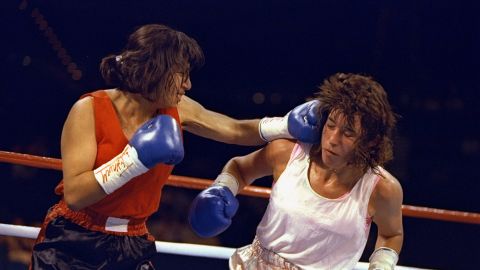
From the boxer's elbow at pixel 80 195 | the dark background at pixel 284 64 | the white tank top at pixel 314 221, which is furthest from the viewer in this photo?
the dark background at pixel 284 64

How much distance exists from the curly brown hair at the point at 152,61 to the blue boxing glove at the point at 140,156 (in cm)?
10

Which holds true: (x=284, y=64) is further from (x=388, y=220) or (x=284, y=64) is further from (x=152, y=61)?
(x=152, y=61)

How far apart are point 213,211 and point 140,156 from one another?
294mm

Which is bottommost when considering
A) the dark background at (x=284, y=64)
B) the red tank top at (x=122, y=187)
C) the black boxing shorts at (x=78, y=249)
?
the dark background at (x=284, y=64)

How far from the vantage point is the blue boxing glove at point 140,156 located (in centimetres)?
131

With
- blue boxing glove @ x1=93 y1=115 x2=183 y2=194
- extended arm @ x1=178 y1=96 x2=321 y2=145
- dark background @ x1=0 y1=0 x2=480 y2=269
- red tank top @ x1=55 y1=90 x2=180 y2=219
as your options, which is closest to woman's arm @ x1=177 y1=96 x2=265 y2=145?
extended arm @ x1=178 y1=96 x2=321 y2=145

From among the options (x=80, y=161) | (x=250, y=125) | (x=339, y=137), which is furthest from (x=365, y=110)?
(x=80, y=161)

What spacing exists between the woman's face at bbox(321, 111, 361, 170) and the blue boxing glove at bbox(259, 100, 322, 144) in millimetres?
55

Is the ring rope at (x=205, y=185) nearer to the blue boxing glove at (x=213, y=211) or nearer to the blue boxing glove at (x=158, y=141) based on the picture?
the blue boxing glove at (x=213, y=211)

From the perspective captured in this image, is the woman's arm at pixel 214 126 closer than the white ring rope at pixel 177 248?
Yes

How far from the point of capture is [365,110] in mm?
1382

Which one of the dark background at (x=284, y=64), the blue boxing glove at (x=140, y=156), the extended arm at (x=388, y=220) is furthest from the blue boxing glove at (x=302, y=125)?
the dark background at (x=284, y=64)

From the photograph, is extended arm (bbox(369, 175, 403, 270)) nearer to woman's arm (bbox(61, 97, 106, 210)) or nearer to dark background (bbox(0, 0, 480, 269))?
woman's arm (bbox(61, 97, 106, 210))

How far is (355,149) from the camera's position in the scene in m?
1.40
